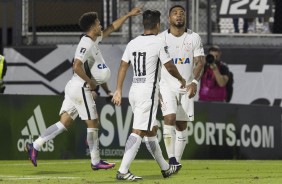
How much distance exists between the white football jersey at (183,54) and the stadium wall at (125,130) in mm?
3577

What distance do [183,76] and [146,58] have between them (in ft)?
6.46

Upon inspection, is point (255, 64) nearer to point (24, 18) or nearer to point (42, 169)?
point (24, 18)

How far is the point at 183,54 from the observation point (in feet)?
49.2

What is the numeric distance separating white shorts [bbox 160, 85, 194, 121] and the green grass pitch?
80 centimetres

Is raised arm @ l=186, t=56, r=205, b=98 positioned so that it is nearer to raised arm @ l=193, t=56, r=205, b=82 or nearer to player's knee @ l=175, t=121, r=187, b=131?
raised arm @ l=193, t=56, r=205, b=82

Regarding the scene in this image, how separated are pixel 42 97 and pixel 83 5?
3.33 meters

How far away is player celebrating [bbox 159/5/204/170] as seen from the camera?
14.7 metres

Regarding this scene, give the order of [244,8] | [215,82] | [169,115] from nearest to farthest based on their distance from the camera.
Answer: [169,115] → [215,82] → [244,8]

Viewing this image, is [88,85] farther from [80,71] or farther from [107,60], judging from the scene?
A: [107,60]

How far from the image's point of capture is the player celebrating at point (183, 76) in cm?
1472

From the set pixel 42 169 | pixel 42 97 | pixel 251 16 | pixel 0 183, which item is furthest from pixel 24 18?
pixel 0 183

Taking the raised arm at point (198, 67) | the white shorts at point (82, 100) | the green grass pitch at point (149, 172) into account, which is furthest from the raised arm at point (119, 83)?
the white shorts at point (82, 100)

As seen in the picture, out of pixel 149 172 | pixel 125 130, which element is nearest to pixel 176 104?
pixel 149 172

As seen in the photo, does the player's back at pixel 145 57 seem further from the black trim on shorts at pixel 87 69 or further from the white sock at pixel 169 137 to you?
the black trim on shorts at pixel 87 69
